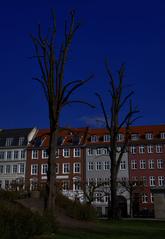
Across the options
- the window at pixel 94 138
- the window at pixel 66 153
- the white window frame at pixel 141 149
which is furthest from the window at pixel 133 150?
the window at pixel 66 153

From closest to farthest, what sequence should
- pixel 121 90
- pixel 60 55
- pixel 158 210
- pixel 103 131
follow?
pixel 60 55 → pixel 121 90 → pixel 158 210 → pixel 103 131

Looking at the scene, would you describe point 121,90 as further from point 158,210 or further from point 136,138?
point 136,138

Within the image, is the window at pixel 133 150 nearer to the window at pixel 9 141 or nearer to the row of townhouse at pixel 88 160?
the row of townhouse at pixel 88 160

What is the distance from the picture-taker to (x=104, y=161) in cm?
7019

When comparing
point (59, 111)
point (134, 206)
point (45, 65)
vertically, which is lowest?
point (134, 206)

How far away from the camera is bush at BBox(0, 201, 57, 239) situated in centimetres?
929

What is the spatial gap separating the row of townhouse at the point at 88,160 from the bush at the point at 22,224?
5171 cm

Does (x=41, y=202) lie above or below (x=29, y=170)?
below

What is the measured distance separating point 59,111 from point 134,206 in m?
52.8

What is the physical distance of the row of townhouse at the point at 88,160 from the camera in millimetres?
67000

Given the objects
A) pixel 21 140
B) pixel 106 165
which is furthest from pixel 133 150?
pixel 21 140

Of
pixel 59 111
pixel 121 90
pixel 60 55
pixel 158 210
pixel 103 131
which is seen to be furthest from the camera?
pixel 103 131

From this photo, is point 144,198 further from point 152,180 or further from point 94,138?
point 94,138

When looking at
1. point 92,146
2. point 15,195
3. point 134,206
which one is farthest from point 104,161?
point 15,195
